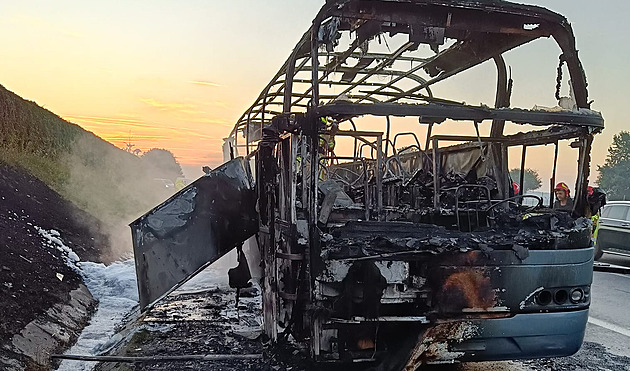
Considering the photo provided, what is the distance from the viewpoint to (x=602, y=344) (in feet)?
17.8

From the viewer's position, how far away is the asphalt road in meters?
4.68

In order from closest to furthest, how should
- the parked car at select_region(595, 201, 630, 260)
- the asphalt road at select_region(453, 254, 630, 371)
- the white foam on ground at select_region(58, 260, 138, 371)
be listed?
1. the asphalt road at select_region(453, 254, 630, 371)
2. the white foam on ground at select_region(58, 260, 138, 371)
3. the parked car at select_region(595, 201, 630, 260)

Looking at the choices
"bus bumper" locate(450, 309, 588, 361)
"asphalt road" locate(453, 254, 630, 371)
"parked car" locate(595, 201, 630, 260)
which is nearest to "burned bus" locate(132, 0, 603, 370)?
"bus bumper" locate(450, 309, 588, 361)

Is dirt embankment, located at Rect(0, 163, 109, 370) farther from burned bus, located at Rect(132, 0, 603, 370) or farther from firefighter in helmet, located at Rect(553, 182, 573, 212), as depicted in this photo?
firefighter in helmet, located at Rect(553, 182, 573, 212)

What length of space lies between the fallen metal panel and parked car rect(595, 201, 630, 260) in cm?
942

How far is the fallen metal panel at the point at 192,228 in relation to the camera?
459cm

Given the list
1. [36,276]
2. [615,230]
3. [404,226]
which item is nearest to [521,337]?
[404,226]

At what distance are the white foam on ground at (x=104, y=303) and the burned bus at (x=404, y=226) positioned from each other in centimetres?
150

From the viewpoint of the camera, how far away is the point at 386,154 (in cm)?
541

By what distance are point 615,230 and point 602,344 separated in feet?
23.0

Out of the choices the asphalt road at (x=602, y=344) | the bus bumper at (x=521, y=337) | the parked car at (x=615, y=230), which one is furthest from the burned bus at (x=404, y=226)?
the parked car at (x=615, y=230)

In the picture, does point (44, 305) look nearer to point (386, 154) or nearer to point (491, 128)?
point (386, 154)

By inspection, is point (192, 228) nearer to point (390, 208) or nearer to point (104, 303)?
point (390, 208)

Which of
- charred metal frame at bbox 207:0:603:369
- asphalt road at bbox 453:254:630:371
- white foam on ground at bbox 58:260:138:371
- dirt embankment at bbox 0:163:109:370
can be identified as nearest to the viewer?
charred metal frame at bbox 207:0:603:369
